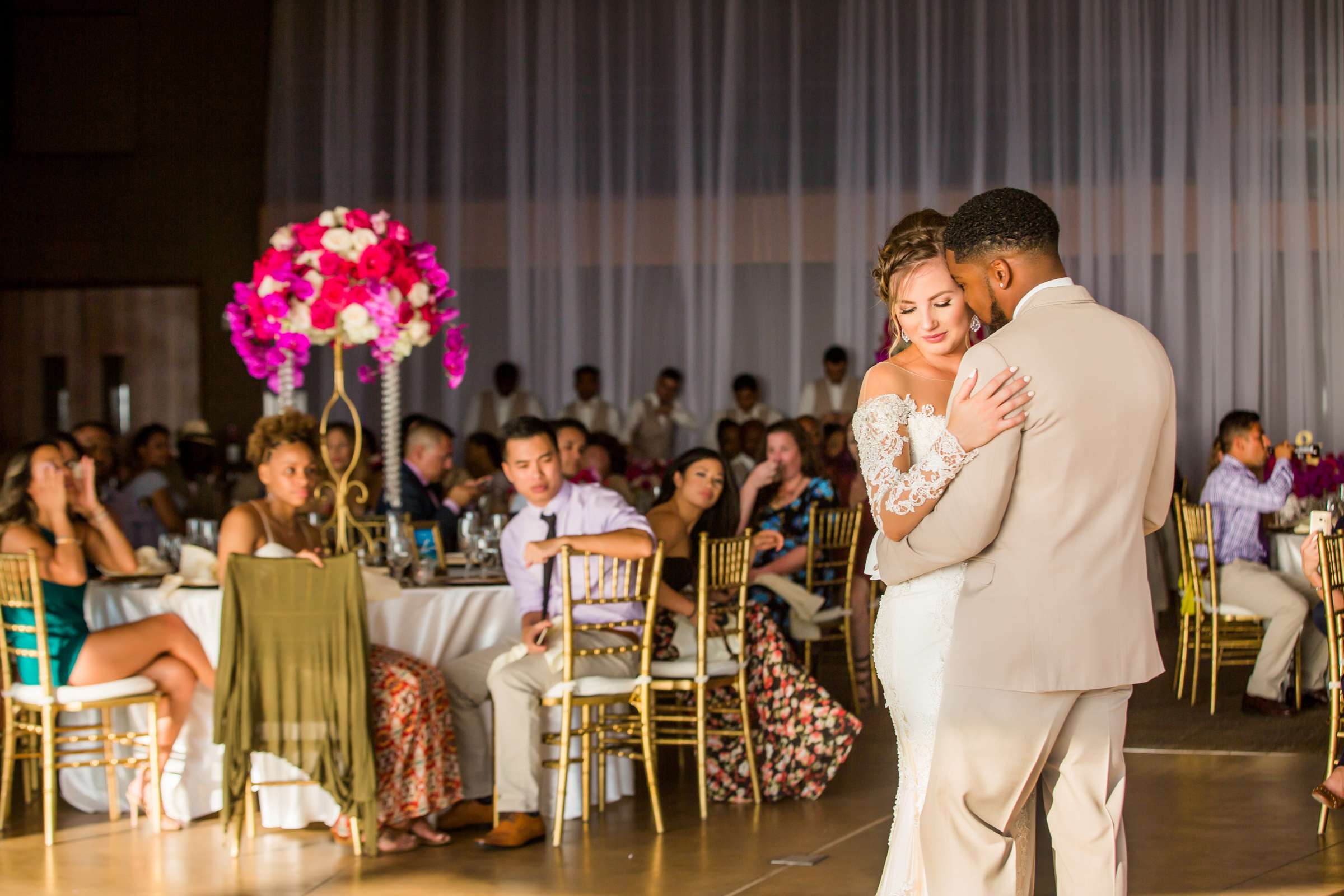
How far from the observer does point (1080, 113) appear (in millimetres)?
11078

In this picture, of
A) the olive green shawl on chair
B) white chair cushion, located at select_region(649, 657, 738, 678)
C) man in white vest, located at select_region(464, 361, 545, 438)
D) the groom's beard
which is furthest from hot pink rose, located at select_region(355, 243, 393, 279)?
man in white vest, located at select_region(464, 361, 545, 438)

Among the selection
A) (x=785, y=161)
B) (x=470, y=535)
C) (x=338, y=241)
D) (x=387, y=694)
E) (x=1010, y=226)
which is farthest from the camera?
(x=785, y=161)

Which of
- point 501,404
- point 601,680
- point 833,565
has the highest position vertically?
point 501,404

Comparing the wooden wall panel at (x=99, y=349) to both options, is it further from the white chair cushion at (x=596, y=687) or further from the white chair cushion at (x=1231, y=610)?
the white chair cushion at (x=1231, y=610)

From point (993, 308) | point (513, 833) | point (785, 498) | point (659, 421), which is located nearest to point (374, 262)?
point (513, 833)

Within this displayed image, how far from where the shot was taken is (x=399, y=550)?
5141mm

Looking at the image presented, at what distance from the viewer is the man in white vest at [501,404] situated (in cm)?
1152

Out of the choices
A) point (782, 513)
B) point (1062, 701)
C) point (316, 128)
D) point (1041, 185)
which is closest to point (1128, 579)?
point (1062, 701)

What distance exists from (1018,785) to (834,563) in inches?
170

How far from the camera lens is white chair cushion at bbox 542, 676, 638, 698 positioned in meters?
4.58

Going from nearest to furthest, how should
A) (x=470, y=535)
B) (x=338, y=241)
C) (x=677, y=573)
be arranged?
(x=338, y=241) < (x=677, y=573) < (x=470, y=535)

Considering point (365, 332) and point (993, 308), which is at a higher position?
point (365, 332)

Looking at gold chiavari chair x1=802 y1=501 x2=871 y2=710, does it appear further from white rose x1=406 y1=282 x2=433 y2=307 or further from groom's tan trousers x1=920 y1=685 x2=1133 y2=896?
groom's tan trousers x1=920 y1=685 x2=1133 y2=896

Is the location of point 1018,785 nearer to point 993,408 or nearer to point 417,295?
point 993,408
